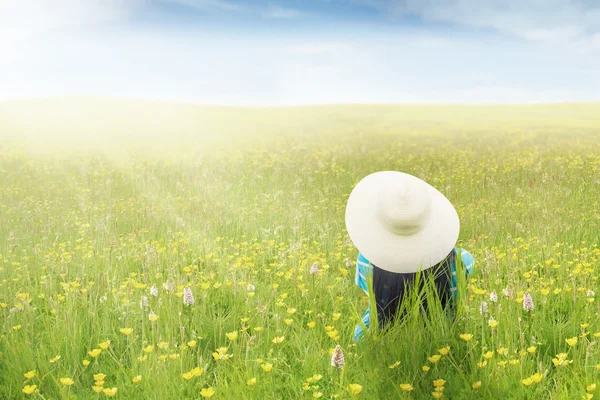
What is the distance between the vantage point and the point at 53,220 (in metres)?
7.80

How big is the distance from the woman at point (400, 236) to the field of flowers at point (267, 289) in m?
0.22

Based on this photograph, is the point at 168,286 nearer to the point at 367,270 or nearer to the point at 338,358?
the point at 367,270

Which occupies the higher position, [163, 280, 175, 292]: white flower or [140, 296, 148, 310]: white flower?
[163, 280, 175, 292]: white flower

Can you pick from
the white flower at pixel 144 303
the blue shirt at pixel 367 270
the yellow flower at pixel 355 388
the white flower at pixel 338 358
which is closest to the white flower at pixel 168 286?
the white flower at pixel 144 303

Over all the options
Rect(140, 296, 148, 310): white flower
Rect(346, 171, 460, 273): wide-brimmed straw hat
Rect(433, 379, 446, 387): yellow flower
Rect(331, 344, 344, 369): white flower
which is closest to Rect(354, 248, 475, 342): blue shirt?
Rect(346, 171, 460, 273): wide-brimmed straw hat

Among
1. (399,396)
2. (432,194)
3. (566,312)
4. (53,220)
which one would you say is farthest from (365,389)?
(53,220)

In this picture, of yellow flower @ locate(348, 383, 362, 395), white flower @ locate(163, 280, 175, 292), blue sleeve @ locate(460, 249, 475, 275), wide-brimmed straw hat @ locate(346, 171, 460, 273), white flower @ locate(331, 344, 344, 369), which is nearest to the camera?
yellow flower @ locate(348, 383, 362, 395)

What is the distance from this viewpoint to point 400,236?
9.90ft

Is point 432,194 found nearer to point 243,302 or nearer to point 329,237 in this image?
point 243,302

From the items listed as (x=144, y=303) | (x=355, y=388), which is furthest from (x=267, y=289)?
(x=355, y=388)

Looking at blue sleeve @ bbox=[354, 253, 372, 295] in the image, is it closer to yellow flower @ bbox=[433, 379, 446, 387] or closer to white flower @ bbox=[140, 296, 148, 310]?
yellow flower @ bbox=[433, 379, 446, 387]

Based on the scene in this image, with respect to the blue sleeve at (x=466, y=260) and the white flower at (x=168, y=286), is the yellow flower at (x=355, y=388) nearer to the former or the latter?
the blue sleeve at (x=466, y=260)

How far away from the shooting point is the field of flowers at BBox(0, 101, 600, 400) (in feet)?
9.53

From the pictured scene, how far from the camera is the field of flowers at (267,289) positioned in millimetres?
2906
